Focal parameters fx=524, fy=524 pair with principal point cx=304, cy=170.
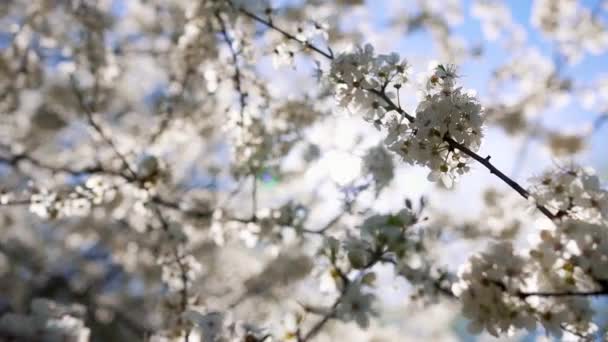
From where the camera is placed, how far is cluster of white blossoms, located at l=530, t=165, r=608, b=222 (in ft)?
6.09

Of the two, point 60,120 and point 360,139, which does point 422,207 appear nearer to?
point 360,139

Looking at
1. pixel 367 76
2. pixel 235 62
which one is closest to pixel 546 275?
pixel 367 76

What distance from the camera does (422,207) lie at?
2561 millimetres

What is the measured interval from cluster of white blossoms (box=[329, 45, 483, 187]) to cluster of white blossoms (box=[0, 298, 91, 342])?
215 centimetres

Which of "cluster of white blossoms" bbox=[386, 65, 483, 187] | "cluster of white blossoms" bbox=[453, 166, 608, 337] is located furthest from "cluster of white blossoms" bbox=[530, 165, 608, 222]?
"cluster of white blossoms" bbox=[386, 65, 483, 187]

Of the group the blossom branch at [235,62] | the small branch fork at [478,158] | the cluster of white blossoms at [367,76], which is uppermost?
the blossom branch at [235,62]

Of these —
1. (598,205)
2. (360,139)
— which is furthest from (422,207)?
(360,139)

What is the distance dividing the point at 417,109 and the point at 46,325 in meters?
2.49

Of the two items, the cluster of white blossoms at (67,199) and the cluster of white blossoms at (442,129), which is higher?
the cluster of white blossoms at (67,199)

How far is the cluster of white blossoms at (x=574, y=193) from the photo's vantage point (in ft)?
6.09

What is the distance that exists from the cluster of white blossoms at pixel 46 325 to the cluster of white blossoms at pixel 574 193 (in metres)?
2.60

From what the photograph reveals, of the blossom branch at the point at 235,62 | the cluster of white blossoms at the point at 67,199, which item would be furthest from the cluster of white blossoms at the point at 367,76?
the cluster of white blossoms at the point at 67,199

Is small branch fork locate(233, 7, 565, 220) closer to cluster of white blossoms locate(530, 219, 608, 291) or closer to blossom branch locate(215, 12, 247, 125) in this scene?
cluster of white blossoms locate(530, 219, 608, 291)

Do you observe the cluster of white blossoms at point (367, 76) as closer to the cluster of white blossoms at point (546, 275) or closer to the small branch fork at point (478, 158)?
the small branch fork at point (478, 158)
